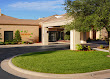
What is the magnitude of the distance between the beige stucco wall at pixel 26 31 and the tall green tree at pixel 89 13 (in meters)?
17.5

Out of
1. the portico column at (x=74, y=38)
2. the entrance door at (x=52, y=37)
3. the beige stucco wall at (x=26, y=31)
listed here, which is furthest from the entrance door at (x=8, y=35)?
the portico column at (x=74, y=38)

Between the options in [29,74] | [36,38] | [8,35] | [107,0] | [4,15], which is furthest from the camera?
[4,15]

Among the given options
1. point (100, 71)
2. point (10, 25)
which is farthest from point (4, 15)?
point (100, 71)

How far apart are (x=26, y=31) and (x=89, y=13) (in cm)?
2014

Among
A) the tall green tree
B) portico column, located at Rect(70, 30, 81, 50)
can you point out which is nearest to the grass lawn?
the tall green tree

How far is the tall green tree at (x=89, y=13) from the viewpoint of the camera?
38.6ft

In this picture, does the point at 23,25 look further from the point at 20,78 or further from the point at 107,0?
the point at 20,78

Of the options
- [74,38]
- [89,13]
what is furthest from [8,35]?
[89,13]

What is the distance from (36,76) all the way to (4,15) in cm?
3204

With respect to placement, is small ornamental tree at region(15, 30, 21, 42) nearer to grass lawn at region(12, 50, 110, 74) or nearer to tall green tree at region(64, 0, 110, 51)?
tall green tree at region(64, 0, 110, 51)

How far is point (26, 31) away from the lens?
1239 inches

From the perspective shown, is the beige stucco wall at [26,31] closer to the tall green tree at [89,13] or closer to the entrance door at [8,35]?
the entrance door at [8,35]

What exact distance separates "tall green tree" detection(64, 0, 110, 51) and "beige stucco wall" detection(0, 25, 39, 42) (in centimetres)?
1747

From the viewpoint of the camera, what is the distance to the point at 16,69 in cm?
858
